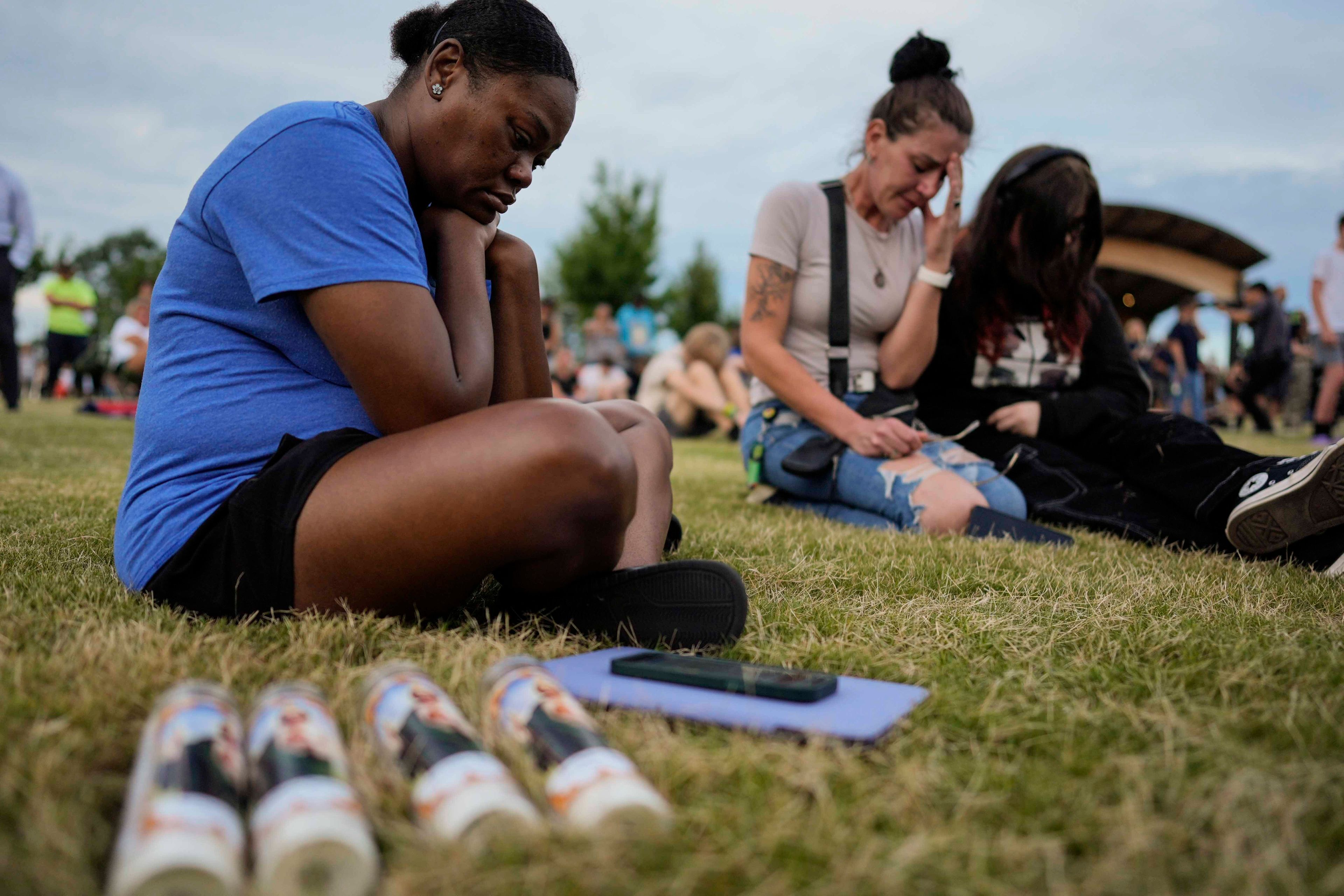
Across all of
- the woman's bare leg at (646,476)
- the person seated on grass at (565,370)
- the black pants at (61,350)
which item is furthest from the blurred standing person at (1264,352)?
the black pants at (61,350)

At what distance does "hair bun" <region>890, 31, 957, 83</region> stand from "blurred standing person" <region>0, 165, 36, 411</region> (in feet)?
23.1

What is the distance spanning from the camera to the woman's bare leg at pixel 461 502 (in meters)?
1.49

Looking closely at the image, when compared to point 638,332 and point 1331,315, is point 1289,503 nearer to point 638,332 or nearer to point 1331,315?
point 1331,315

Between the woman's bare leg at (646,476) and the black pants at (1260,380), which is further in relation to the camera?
the black pants at (1260,380)

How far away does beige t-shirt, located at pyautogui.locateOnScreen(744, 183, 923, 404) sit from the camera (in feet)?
12.0

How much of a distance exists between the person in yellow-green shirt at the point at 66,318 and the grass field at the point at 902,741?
12847 millimetres

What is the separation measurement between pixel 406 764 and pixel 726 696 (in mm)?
519

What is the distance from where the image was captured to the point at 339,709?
4.16 ft

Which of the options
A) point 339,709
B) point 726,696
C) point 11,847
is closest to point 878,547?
point 726,696

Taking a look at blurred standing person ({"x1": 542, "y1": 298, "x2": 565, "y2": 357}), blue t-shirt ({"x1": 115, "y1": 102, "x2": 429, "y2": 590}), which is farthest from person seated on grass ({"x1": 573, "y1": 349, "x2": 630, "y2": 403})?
blue t-shirt ({"x1": 115, "y1": 102, "x2": 429, "y2": 590})

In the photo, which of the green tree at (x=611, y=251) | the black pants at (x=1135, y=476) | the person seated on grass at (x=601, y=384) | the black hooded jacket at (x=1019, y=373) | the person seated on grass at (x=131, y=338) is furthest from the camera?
the green tree at (x=611, y=251)

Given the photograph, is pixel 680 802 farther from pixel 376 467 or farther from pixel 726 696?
pixel 376 467

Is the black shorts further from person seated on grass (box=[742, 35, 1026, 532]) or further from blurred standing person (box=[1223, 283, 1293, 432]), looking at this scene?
blurred standing person (box=[1223, 283, 1293, 432])

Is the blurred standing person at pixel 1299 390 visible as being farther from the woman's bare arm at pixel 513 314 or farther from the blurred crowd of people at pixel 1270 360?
the woman's bare arm at pixel 513 314
